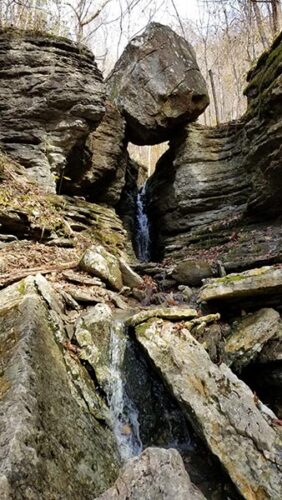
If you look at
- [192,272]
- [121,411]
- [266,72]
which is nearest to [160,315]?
[121,411]

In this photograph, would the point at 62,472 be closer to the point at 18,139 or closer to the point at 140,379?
the point at 140,379

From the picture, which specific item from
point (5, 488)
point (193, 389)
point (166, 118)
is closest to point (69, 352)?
point (193, 389)

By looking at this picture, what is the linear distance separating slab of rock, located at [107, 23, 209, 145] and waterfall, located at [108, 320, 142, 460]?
1178cm

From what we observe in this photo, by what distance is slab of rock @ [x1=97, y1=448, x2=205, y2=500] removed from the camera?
8.88 ft

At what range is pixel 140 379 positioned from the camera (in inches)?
212

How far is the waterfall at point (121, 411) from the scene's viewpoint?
15.0 feet

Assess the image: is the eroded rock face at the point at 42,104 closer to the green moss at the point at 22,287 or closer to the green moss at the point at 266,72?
the green moss at the point at 266,72

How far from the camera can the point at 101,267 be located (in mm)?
7641

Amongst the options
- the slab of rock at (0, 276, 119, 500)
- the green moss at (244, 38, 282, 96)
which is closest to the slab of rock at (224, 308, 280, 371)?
the slab of rock at (0, 276, 119, 500)

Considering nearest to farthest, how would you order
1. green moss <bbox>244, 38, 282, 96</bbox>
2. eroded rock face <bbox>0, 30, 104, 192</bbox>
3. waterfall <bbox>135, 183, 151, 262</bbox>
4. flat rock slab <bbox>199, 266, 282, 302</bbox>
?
1. flat rock slab <bbox>199, 266, 282, 302</bbox>
2. green moss <bbox>244, 38, 282, 96</bbox>
3. eroded rock face <bbox>0, 30, 104, 192</bbox>
4. waterfall <bbox>135, 183, 151, 262</bbox>

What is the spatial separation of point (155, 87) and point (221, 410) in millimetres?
13906

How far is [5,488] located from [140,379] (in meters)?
3.04

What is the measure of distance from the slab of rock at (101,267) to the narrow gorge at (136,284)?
4 cm

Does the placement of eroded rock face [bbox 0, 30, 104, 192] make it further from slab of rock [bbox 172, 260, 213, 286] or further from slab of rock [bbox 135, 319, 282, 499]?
slab of rock [bbox 135, 319, 282, 499]
